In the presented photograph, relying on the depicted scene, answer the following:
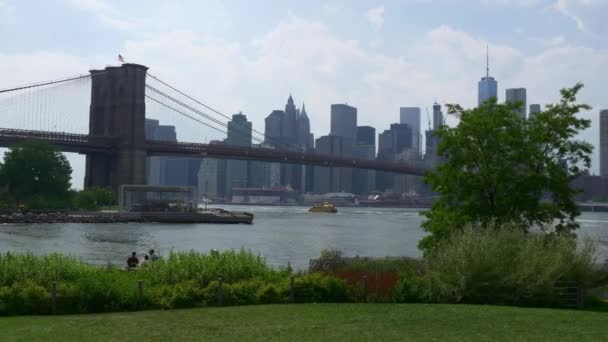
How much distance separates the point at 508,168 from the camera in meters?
22.7

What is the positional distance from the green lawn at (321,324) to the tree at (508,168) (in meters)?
7.71

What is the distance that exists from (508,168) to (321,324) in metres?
12.1

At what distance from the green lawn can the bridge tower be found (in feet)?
258

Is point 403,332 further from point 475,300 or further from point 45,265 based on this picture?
point 45,265

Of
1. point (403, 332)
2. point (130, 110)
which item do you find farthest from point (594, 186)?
point (403, 332)

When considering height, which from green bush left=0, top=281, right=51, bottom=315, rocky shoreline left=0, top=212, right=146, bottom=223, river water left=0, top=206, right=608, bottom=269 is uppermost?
green bush left=0, top=281, right=51, bottom=315

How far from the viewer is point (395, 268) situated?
19984 mm

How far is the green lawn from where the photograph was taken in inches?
457

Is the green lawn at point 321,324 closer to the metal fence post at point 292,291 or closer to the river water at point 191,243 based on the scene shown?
the metal fence post at point 292,291

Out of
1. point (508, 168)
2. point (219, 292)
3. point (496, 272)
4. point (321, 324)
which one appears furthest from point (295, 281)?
point (508, 168)

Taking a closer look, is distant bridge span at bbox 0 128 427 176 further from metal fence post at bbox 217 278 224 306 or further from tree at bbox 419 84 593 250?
metal fence post at bbox 217 278 224 306

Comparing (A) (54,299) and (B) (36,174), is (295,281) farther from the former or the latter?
(B) (36,174)

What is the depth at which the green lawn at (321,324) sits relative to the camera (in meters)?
11.6

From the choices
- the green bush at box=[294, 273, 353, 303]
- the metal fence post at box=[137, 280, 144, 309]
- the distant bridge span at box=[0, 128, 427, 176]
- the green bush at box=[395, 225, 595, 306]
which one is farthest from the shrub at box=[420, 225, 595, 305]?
the distant bridge span at box=[0, 128, 427, 176]
